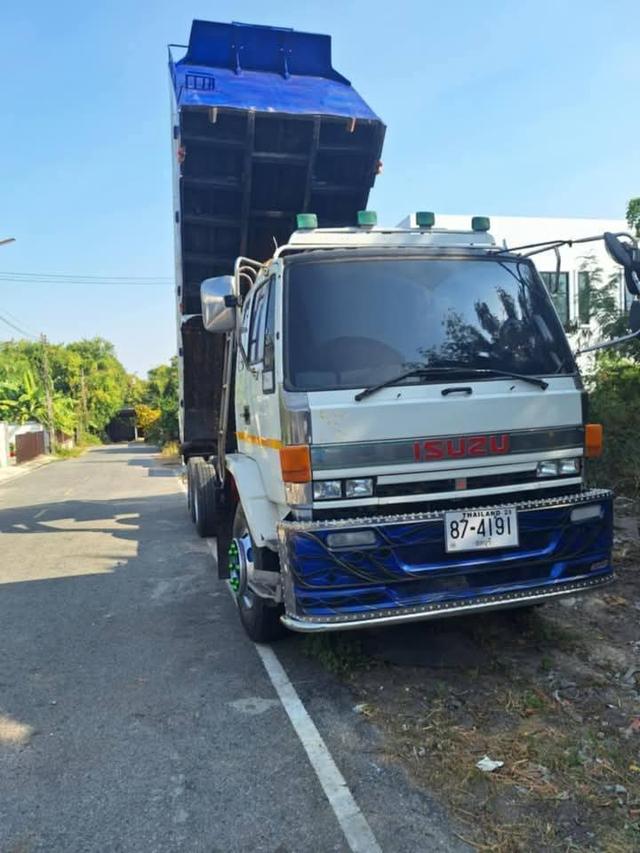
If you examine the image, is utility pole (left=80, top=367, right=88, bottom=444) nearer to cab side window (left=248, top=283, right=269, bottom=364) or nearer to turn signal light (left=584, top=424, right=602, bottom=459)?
cab side window (left=248, top=283, right=269, bottom=364)

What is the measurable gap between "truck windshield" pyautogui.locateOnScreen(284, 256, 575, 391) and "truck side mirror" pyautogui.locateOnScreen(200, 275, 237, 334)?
71 cm

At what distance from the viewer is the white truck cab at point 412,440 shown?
11.5ft

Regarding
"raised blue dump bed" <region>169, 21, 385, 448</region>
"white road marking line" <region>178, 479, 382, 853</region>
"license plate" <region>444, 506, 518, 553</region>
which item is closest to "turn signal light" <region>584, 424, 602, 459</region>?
"license plate" <region>444, 506, 518, 553</region>

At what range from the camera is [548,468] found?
389cm

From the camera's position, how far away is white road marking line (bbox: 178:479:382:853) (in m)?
2.57

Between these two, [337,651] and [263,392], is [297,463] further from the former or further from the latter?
[337,651]

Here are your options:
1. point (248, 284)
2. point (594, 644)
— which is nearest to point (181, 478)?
point (248, 284)

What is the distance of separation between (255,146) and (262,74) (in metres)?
1.08

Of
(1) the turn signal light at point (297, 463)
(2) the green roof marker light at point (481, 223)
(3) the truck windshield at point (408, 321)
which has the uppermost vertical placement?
(2) the green roof marker light at point (481, 223)

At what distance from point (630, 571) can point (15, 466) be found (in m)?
29.2

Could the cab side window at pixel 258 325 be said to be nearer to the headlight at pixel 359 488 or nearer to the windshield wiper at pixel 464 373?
the windshield wiper at pixel 464 373

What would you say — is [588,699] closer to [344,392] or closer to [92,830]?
[344,392]

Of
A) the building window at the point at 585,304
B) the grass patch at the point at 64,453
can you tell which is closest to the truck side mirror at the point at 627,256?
the building window at the point at 585,304

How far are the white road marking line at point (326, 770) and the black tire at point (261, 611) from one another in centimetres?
30
